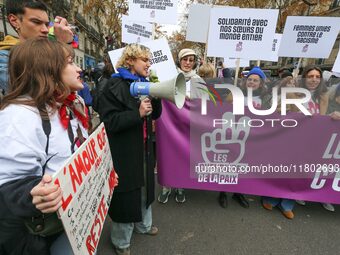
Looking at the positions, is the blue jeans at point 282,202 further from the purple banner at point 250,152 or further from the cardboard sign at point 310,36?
the cardboard sign at point 310,36

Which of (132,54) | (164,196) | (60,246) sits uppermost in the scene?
(132,54)

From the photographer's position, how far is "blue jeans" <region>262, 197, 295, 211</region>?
313cm

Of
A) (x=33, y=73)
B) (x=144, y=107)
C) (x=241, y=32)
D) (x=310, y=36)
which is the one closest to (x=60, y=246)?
(x=33, y=73)

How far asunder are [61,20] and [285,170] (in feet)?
9.49

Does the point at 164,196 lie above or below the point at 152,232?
below

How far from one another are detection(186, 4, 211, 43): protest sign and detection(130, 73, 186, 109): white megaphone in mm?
3060

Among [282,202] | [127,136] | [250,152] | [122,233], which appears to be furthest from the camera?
[282,202]

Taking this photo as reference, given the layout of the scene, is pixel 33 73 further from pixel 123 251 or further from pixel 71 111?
pixel 123 251

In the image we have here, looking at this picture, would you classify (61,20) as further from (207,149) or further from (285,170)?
(285,170)

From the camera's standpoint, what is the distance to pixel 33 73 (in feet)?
3.82

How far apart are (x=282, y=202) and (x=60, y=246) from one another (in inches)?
108

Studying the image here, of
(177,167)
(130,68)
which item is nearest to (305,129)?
(177,167)

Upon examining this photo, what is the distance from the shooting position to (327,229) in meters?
2.88

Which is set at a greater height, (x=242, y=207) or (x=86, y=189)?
(x=86, y=189)
